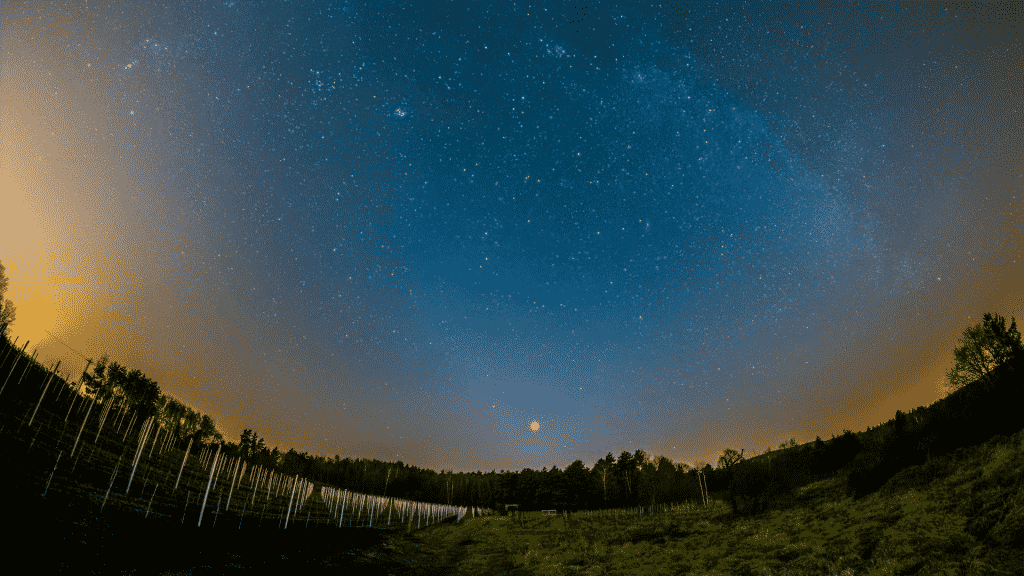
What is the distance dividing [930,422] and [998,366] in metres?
12.5

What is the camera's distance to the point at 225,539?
2992 cm

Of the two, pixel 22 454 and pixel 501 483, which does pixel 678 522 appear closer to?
pixel 501 483

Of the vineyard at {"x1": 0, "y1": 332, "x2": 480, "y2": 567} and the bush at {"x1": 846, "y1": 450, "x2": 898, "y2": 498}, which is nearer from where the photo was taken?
the vineyard at {"x1": 0, "y1": 332, "x2": 480, "y2": 567}

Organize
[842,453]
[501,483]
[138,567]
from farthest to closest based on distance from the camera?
[501,483], [842,453], [138,567]

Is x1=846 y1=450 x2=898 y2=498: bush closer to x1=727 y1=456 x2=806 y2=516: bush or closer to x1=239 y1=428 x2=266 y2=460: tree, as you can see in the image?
x1=727 y1=456 x2=806 y2=516: bush

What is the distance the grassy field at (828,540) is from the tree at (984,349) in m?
24.5

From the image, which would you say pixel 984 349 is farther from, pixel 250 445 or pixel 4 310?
pixel 250 445

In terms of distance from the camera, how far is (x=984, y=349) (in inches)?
2354

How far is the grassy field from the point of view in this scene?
2536 centimetres

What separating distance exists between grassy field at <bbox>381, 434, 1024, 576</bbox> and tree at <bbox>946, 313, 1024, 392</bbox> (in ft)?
80.4

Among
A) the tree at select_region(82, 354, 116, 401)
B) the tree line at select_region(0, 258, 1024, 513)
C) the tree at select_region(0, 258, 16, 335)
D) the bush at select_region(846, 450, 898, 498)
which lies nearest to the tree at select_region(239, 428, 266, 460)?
the tree line at select_region(0, 258, 1024, 513)

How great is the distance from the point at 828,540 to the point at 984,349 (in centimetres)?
5234

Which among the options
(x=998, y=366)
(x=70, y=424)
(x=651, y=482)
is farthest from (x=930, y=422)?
(x=70, y=424)

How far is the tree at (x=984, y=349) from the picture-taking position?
190 feet
